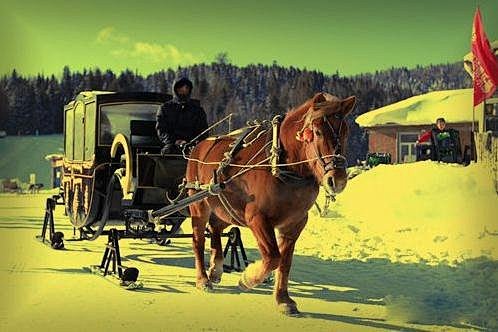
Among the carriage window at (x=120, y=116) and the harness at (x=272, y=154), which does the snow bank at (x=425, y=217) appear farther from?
the carriage window at (x=120, y=116)

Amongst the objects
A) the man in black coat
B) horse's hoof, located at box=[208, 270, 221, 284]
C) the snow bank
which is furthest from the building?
horse's hoof, located at box=[208, 270, 221, 284]

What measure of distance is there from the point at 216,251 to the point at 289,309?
0.72m

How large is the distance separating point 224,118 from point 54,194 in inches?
50.4

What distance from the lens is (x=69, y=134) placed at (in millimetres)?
4141

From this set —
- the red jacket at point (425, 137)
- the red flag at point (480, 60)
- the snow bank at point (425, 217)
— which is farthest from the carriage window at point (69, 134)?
the red flag at point (480, 60)

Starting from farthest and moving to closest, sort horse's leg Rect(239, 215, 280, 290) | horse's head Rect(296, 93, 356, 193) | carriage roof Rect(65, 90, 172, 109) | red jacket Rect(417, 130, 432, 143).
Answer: carriage roof Rect(65, 90, 172, 109), red jacket Rect(417, 130, 432, 143), horse's leg Rect(239, 215, 280, 290), horse's head Rect(296, 93, 356, 193)

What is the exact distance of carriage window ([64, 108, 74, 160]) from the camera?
401 centimetres

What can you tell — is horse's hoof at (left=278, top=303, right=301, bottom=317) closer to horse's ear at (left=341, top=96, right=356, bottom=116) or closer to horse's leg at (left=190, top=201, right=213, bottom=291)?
horse's leg at (left=190, top=201, right=213, bottom=291)

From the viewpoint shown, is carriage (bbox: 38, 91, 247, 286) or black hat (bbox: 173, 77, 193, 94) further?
carriage (bbox: 38, 91, 247, 286)

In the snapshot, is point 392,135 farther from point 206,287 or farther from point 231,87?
point 206,287

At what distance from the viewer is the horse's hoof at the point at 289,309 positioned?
3.52 metres

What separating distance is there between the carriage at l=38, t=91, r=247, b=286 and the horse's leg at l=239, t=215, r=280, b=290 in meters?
0.47

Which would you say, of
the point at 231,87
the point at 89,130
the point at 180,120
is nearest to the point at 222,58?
the point at 231,87

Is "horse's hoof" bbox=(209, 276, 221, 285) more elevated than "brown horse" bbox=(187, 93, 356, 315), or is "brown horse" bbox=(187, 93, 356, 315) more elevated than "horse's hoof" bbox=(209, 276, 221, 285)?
"brown horse" bbox=(187, 93, 356, 315)
